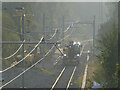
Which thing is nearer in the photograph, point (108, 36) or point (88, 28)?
point (108, 36)

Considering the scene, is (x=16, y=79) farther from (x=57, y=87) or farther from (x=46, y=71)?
(x=46, y=71)

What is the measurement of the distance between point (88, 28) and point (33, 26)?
22.0 meters

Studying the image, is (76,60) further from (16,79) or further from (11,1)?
(11,1)

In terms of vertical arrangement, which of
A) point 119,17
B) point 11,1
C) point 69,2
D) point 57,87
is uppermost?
point 69,2

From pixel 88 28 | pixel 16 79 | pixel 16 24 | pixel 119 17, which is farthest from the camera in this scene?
pixel 88 28

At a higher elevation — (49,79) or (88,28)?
(88,28)

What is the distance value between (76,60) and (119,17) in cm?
1166

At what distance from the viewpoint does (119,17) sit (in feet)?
21.8

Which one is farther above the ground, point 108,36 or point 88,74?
point 108,36

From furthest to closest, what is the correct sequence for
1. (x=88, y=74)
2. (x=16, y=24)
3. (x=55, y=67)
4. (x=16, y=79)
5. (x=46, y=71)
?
(x=16, y=24) < (x=55, y=67) < (x=46, y=71) < (x=88, y=74) < (x=16, y=79)

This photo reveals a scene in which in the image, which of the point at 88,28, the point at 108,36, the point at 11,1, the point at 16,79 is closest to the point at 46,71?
the point at 16,79

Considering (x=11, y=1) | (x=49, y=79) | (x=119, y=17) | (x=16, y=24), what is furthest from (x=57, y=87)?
(x=11, y=1)

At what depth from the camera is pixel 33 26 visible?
3116 cm

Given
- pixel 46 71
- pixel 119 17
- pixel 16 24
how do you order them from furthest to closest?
pixel 16 24 → pixel 46 71 → pixel 119 17
